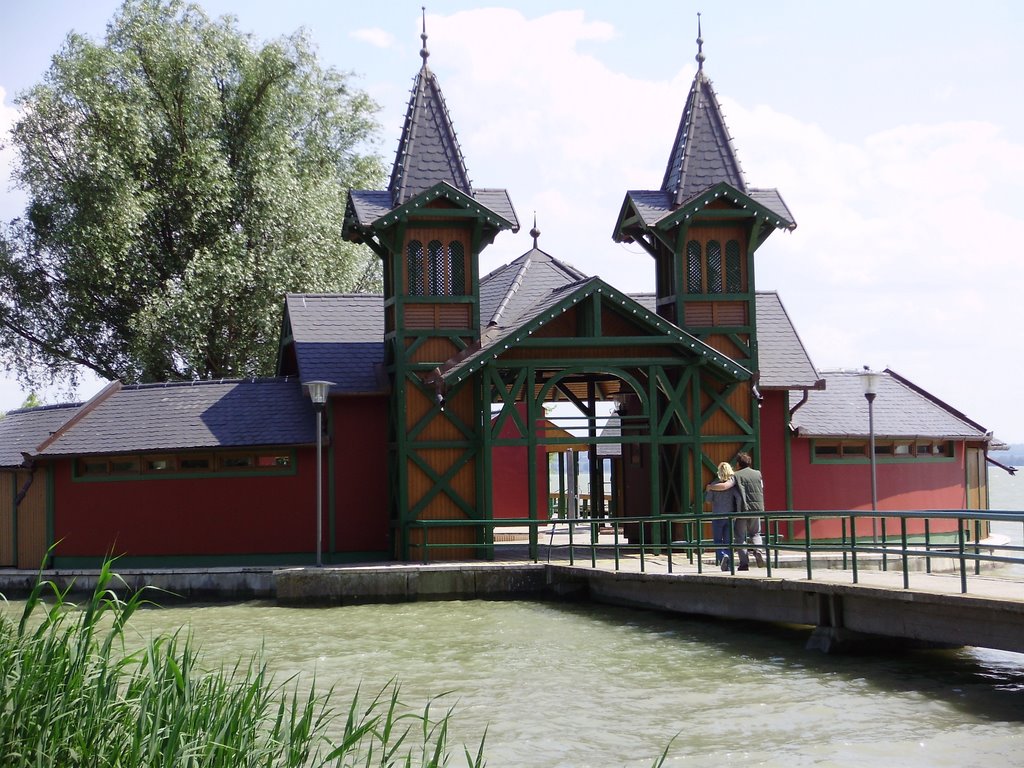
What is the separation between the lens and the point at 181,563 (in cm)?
2317

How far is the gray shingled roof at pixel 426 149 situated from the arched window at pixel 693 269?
420cm

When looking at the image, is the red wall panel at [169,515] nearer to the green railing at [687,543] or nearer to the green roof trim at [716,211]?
the green railing at [687,543]

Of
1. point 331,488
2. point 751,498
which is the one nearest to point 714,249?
point 751,498

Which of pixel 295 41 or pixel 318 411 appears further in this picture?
pixel 295 41

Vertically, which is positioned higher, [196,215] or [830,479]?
[196,215]

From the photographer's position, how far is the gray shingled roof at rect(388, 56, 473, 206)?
23641mm

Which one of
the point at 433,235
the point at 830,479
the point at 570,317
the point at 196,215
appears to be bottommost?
the point at 830,479

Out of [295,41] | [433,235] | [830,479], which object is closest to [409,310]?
[433,235]

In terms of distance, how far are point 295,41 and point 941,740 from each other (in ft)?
98.8

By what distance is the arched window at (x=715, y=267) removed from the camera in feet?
79.5

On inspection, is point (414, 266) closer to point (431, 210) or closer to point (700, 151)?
point (431, 210)

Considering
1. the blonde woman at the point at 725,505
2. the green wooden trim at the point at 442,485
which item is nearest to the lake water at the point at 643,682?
the blonde woman at the point at 725,505

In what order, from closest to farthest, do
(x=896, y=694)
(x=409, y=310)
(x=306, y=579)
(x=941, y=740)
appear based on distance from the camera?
(x=941, y=740) < (x=896, y=694) < (x=306, y=579) < (x=409, y=310)

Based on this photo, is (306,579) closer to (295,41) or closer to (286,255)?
(286,255)
